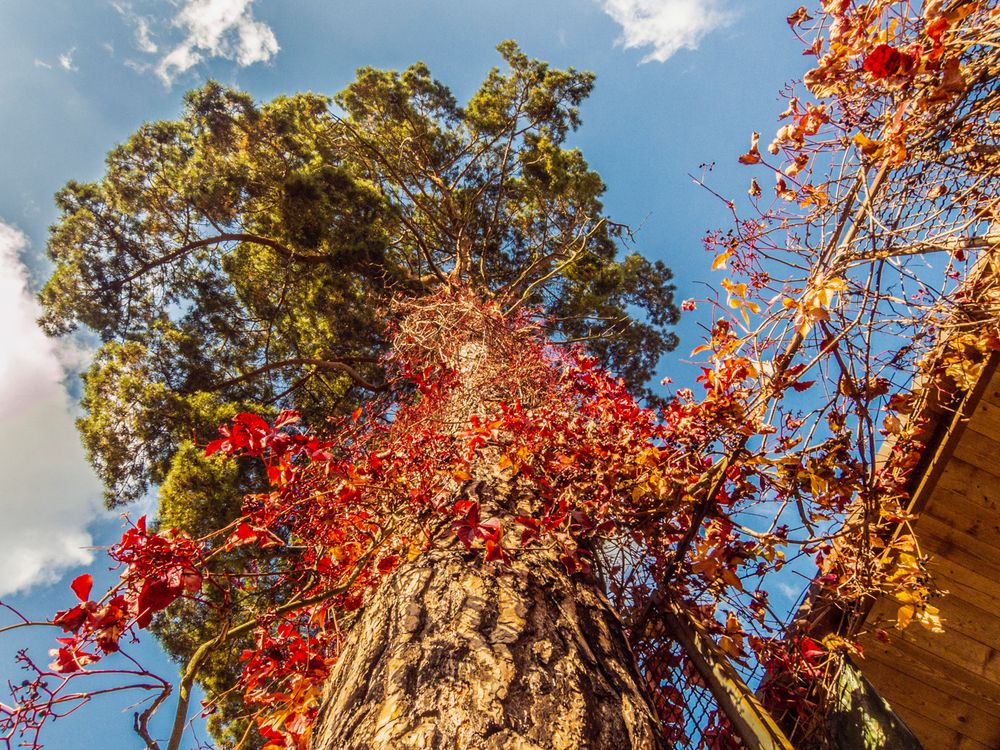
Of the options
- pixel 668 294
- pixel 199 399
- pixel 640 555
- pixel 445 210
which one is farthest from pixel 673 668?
pixel 668 294

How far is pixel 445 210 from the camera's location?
843 centimetres

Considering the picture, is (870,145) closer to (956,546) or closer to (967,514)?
A: (967,514)

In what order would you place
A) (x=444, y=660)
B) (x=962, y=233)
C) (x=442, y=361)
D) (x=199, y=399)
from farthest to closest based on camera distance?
(x=199, y=399) → (x=442, y=361) → (x=962, y=233) → (x=444, y=660)

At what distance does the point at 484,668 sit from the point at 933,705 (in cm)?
275

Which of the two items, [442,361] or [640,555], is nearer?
[640,555]

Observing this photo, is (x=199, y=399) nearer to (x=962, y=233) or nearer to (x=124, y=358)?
(x=124, y=358)

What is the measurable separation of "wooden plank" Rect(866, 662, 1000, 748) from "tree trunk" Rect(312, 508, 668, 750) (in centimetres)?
180

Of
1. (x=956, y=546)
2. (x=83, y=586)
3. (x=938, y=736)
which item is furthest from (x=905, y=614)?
(x=83, y=586)

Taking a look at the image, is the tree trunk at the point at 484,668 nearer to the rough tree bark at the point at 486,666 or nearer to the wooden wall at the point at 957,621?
the rough tree bark at the point at 486,666

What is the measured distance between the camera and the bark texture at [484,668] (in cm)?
135

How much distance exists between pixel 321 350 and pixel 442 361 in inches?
134

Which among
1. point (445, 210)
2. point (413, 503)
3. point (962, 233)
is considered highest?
point (445, 210)

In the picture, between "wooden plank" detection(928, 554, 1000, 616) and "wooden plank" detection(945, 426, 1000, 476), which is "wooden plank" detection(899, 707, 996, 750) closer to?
"wooden plank" detection(928, 554, 1000, 616)

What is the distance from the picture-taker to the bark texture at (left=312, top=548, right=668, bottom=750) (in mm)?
1352
